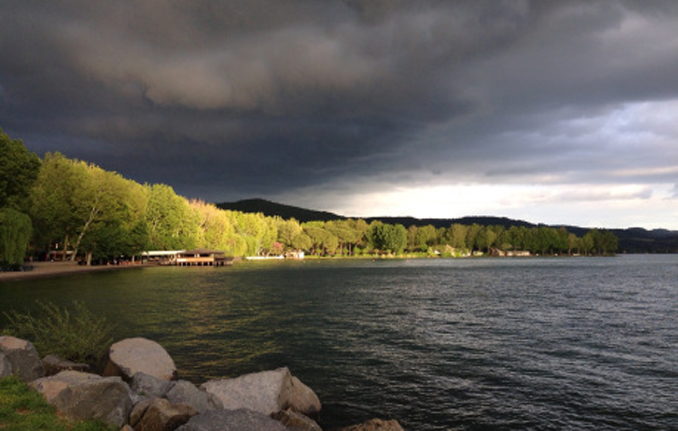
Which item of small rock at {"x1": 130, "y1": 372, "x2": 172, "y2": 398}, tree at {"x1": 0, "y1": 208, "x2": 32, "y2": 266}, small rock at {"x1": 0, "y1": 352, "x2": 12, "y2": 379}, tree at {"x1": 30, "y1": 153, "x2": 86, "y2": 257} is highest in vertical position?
tree at {"x1": 30, "y1": 153, "x2": 86, "y2": 257}

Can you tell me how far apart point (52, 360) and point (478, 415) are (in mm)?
18226

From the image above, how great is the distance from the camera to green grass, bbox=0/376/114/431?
1116 cm

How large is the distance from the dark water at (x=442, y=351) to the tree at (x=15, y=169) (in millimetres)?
23109

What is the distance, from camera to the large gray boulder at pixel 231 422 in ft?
36.6

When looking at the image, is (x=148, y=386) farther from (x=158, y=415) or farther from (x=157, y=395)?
(x=158, y=415)

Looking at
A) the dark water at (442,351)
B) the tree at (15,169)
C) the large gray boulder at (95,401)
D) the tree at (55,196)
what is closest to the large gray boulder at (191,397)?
the large gray boulder at (95,401)

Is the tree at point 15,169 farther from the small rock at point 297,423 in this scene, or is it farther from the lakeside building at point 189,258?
the lakeside building at point 189,258

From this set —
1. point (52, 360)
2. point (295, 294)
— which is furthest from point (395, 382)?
point (295, 294)

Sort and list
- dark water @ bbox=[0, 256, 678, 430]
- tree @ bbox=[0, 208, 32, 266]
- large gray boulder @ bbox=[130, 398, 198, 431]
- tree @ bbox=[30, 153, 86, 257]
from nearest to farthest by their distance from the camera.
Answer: large gray boulder @ bbox=[130, 398, 198, 431]
dark water @ bbox=[0, 256, 678, 430]
tree @ bbox=[0, 208, 32, 266]
tree @ bbox=[30, 153, 86, 257]

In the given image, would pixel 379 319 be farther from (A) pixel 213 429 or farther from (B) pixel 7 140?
(B) pixel 7 140

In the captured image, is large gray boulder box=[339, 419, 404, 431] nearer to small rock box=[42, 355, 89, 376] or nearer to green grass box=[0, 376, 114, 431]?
green grass box=[0, 376, 114, 431]

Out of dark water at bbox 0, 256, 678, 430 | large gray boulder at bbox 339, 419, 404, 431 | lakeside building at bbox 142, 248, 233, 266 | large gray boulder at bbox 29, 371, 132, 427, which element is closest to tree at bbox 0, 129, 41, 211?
dark water at bbox 0, 256, 678, 430

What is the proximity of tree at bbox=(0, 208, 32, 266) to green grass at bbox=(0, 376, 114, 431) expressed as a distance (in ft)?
250

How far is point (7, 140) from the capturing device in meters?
68.8
